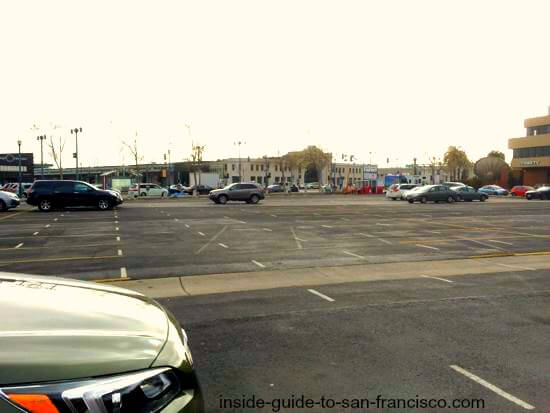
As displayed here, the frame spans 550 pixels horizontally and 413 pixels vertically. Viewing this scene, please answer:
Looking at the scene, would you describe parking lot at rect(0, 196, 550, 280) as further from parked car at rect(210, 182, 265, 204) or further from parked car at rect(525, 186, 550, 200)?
parked car at rect(525, 186, 550, 200)

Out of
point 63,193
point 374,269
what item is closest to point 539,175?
point 63,193

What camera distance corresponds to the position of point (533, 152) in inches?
3305

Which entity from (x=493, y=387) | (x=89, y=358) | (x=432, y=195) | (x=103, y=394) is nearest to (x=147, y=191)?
(x=432, y=195)

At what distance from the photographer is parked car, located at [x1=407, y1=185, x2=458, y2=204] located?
40.9 m

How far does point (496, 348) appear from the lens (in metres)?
5.36

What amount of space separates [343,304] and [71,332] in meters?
5.46

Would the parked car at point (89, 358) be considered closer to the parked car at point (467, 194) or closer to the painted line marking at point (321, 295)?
the painted line marking at point (321, 295)

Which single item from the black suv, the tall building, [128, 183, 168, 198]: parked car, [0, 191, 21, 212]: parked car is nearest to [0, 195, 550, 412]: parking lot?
the black suv

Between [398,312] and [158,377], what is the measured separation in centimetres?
520

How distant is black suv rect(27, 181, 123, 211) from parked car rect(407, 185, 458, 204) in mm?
23817

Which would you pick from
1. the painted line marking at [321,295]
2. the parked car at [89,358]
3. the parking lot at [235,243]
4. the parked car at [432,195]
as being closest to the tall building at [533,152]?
the parked car at [432,195]

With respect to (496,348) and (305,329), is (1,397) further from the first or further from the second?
(496,348)

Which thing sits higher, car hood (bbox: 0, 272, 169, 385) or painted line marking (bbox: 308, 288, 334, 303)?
car hood (bbox: 0, 272, 169, 385)

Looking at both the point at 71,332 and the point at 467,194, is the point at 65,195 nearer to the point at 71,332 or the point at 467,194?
the point at 71,332
